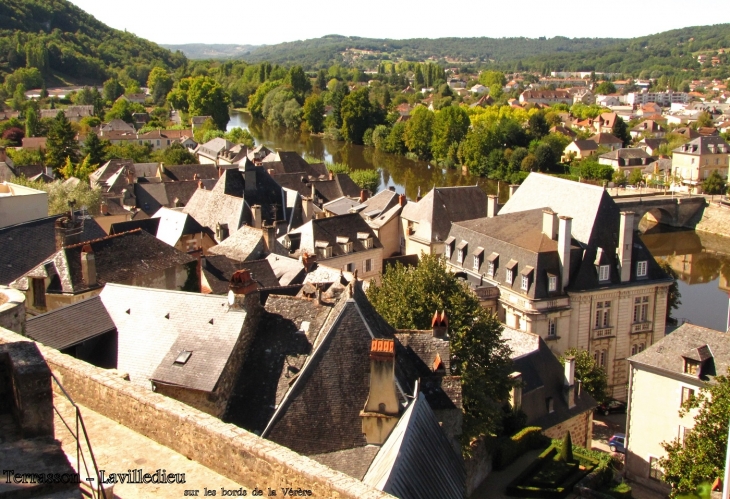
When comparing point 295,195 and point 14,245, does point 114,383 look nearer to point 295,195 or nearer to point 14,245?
point 14,245

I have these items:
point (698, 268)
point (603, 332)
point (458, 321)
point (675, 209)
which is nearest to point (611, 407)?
point (603, 332)

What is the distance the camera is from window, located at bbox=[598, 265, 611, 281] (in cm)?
2666

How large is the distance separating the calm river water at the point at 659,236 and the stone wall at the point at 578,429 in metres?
15.7

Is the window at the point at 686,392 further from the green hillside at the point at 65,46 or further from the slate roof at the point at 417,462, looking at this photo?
the green hillside at the point at 65,46

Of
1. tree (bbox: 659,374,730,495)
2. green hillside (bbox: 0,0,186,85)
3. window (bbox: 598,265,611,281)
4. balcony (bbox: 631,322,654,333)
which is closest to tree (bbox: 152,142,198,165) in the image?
window (bbox: 598,265,611,281)

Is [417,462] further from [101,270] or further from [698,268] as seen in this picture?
[698,268]

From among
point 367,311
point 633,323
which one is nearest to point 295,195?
point 633,323

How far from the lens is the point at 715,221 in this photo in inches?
2375

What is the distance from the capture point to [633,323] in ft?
89.6

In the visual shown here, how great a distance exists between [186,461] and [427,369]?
22.4ft

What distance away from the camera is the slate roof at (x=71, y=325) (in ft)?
47.0

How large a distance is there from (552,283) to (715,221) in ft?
132

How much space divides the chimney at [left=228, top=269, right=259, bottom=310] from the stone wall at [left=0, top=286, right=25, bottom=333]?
394cm

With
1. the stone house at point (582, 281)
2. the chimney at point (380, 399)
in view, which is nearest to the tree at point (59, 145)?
the stone house at point (582, 281)
